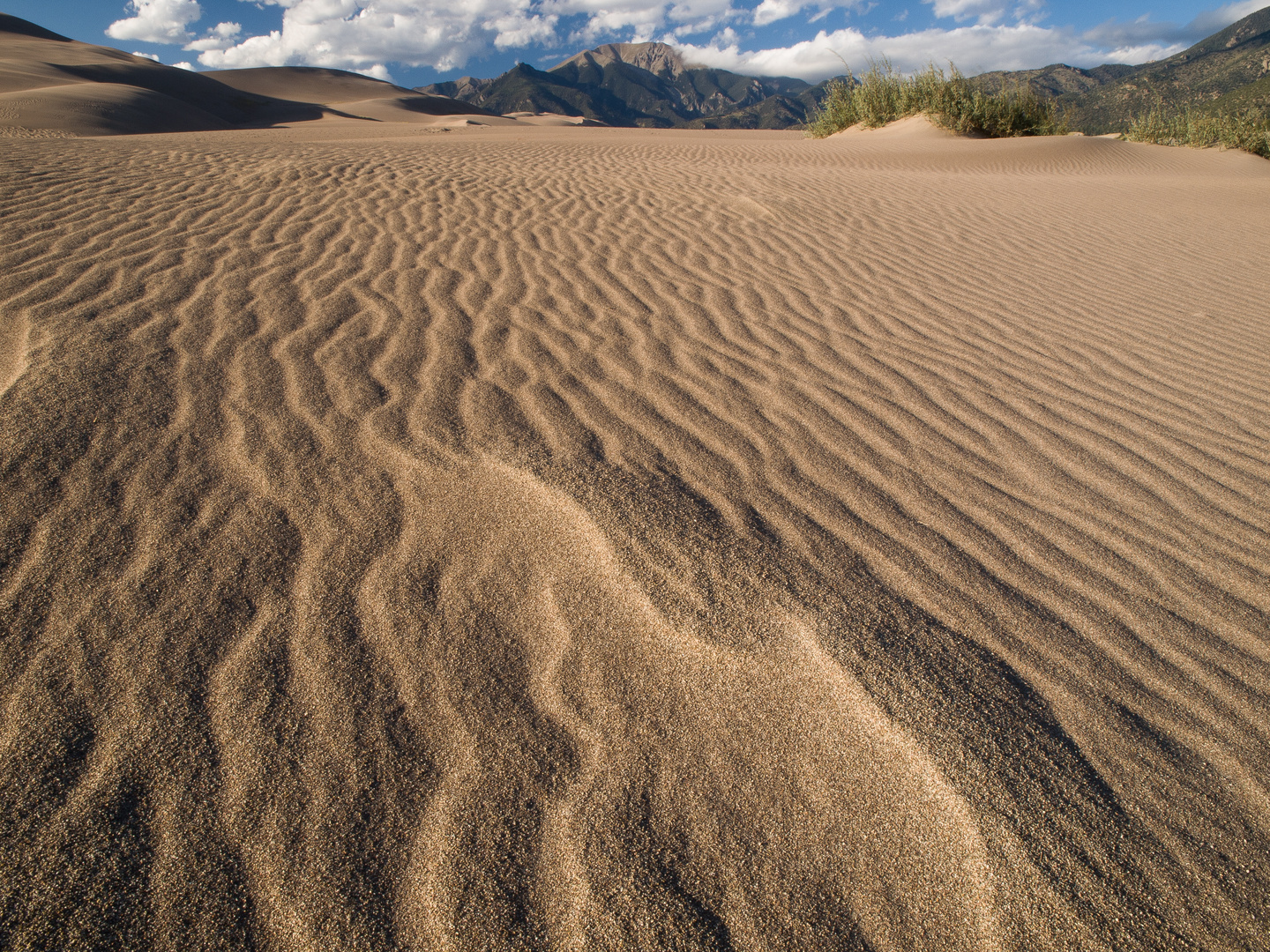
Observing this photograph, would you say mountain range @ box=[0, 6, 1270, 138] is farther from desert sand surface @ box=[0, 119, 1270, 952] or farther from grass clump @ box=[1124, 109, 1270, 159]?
desert sand surface @ box=[0, 119, 1270, 952]

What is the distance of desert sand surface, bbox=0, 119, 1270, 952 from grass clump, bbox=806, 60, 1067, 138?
550 inches

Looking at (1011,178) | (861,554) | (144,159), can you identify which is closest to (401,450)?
(861,554)

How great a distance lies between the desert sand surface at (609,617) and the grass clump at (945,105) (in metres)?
14.0

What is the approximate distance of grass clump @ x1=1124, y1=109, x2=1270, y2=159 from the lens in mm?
13211

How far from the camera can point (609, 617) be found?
1913mm

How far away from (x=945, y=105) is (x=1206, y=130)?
5552mm

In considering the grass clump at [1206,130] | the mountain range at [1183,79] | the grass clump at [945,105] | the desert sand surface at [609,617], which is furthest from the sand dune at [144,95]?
the mountain range at [1183,79]

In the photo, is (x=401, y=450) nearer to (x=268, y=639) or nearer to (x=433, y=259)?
(x=268, y=639)

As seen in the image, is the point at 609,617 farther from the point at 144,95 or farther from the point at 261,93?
the point at 261,93

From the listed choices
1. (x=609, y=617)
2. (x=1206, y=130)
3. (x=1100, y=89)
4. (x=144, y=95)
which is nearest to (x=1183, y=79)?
(x=1100, y=89)

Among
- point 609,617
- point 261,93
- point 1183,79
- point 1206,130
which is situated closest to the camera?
point 609,617

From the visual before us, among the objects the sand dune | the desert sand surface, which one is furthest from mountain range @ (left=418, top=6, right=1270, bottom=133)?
the sand dune

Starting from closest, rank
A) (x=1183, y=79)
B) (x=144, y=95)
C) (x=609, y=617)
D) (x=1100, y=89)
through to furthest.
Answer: (x=609, y=617) → (x=144, y=95) → (x=1183, y=79) → (x=1100, y=89)

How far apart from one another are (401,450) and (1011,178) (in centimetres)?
1125
